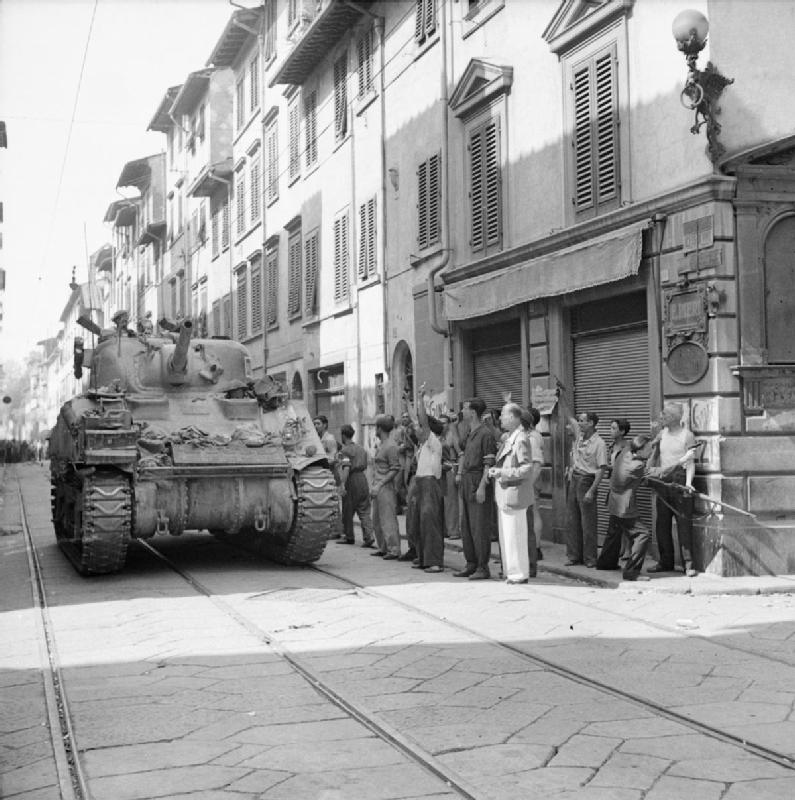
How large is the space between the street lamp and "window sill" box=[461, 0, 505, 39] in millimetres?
4987

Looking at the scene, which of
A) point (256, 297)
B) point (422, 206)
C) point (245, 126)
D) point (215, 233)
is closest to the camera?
point (422, 206)

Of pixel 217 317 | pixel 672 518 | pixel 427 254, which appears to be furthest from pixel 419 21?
pixel 217 317

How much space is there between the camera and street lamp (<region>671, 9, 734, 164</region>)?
10422 millimetres

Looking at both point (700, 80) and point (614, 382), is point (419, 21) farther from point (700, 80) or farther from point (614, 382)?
point (700, 80)

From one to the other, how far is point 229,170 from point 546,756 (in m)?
29.1

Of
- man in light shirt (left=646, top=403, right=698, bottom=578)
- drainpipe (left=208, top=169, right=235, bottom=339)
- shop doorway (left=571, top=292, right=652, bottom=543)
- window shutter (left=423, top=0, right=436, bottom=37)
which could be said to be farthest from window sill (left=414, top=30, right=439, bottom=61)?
drainpipe (left=208, top=169, right=235, bottom=339)

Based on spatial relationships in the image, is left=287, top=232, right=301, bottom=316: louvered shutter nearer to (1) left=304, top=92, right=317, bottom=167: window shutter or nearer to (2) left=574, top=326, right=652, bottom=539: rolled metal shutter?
(1) left=304, top=92, right=317, bottom=167: window shutter

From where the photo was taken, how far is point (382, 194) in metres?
20.0

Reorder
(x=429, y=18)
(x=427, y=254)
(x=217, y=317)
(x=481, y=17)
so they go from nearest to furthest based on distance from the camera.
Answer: (x=481, y=17) < (x=427, y=254) < (x=429, y=18) < (x=217, y=317)

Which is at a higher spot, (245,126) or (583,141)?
(245,126)

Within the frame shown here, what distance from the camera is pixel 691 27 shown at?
10.4 metres

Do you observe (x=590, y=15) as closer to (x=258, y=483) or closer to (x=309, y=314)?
(x=258, y=483)

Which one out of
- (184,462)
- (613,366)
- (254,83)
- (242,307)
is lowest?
(184,462)

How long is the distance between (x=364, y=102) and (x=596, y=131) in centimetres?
880
